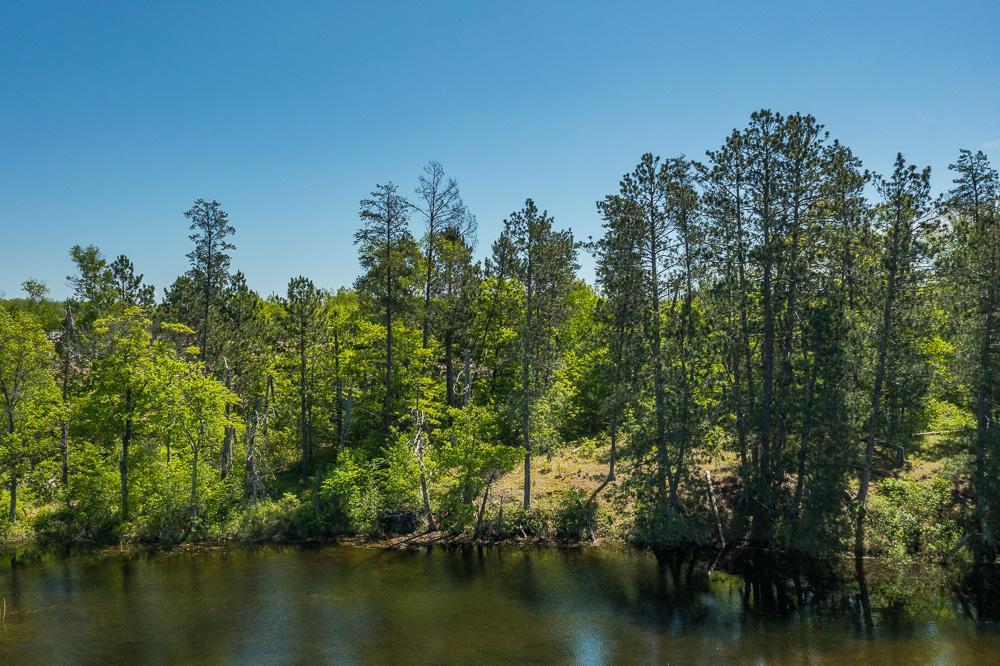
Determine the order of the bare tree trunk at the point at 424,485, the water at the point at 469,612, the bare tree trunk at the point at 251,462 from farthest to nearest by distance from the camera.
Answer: the bare tree trunk at the point at 251,462, the bare tree trunk at the point at 424,485, the water at the point at 469,612

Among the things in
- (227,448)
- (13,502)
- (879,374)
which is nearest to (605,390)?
(879,374)

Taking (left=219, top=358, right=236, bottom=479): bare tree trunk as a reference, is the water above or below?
below

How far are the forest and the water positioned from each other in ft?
10.1

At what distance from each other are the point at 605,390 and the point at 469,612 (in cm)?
2055

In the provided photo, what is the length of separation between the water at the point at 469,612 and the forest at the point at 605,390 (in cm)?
308

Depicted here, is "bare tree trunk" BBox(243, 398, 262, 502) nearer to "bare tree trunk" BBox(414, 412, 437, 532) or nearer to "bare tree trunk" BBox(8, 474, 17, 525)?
"bare tree trunk" BBox(414, 412, 437, 532)

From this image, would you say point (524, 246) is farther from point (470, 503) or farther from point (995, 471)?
point (995, 471)

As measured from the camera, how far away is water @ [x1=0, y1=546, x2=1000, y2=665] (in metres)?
17.7

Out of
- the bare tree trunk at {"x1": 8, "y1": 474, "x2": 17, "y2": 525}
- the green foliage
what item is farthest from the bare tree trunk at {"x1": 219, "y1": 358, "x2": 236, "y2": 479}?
the green foliage

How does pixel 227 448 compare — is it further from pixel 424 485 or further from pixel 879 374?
pixel 879 374

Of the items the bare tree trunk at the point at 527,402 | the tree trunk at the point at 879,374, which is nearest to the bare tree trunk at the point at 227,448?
the bare tree trunk at the point at 527,402

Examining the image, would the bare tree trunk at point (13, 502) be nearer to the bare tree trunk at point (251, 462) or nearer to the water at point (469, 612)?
the water at point (469, 612)

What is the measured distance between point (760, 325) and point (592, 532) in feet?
38.5

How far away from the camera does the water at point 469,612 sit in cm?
1770
